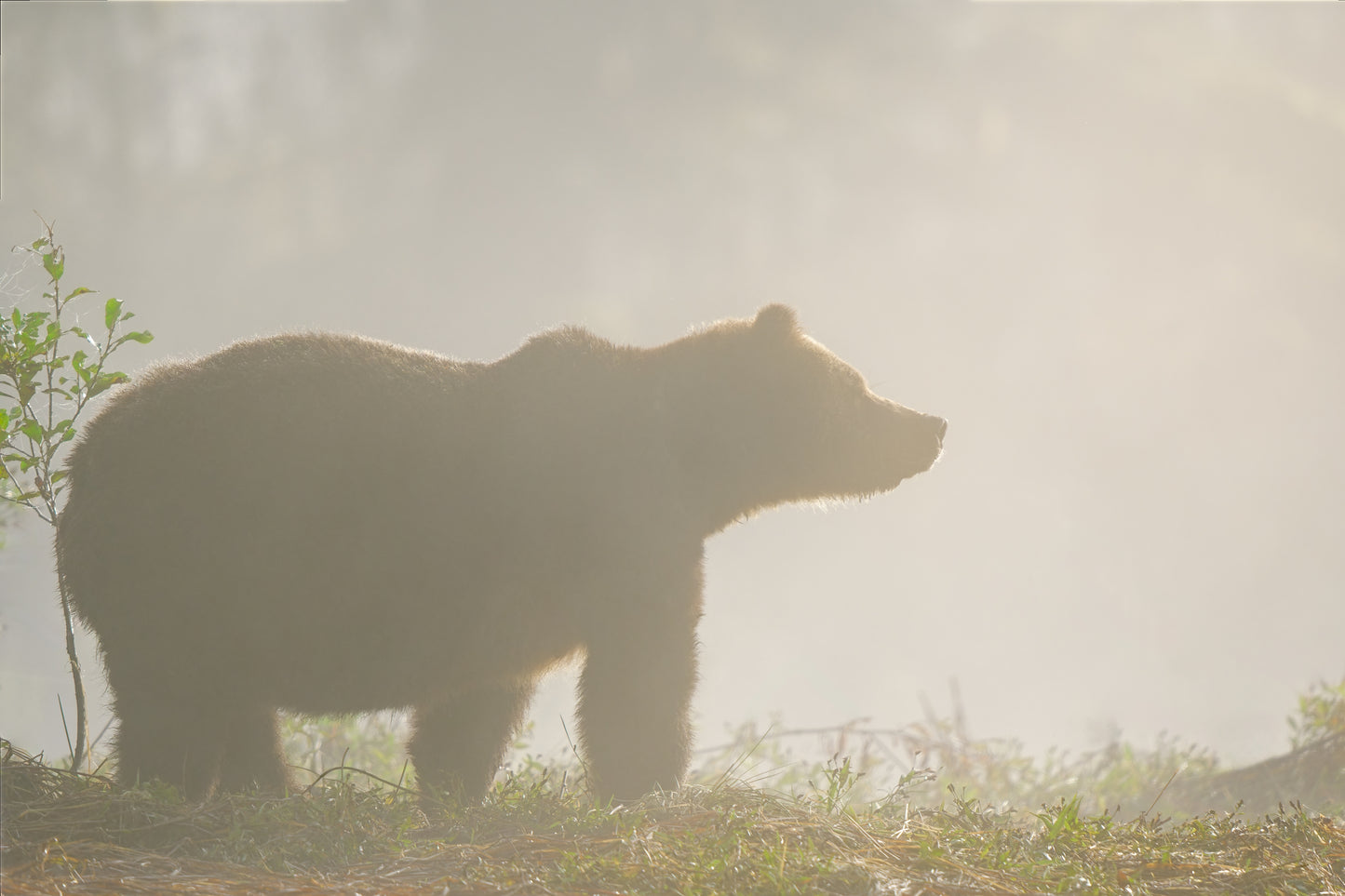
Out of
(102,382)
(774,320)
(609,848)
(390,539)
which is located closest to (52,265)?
(102,382)

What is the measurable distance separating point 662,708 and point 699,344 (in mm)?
1880

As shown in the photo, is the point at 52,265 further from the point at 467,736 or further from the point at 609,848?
the point at 609,848

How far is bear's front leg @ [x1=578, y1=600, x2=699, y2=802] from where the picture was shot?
4488 millimetres

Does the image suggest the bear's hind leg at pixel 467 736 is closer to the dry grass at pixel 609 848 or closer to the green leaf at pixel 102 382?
the dry grass at pixel 609 848

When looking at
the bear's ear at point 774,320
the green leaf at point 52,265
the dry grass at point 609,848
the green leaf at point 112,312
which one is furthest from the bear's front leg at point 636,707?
the green leaf at point 52,265

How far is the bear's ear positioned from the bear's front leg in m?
1.62

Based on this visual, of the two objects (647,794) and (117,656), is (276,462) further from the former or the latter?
(647,794)

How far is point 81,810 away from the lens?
355 centimetres

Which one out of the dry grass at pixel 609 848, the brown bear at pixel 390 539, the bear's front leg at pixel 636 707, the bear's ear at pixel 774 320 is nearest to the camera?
the dry grass at pixel 609 848

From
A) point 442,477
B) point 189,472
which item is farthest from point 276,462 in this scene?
point 442,477

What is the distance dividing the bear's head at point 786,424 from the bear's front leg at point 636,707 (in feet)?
3.05

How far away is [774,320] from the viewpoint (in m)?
5.41

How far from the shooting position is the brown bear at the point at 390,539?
4.13 m

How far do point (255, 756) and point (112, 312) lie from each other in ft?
6.71
